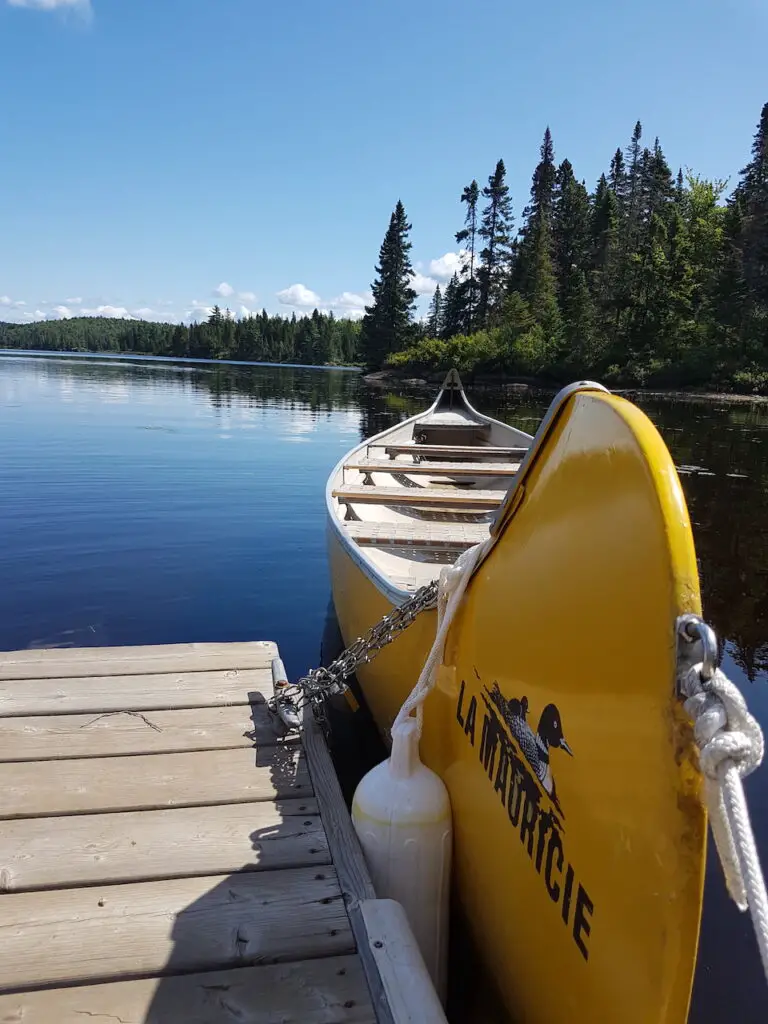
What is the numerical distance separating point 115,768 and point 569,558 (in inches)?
90.9

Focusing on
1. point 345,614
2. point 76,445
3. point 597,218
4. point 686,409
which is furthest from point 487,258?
point 345,614

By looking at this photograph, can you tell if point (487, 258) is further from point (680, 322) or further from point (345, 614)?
point (345, 614)

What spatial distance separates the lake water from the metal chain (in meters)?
1.40

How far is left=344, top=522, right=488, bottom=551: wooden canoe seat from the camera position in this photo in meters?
4.82

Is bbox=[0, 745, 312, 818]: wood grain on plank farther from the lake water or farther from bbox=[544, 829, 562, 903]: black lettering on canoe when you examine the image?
the lake water

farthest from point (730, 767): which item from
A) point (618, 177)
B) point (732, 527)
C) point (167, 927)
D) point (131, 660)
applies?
point (618, 177)

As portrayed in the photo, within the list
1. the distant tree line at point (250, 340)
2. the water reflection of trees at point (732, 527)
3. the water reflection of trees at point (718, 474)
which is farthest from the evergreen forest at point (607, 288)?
the distant tree line at point (250, 340)

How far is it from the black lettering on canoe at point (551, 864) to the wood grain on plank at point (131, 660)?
2608 mm

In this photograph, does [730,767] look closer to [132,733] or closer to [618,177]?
[132,733]

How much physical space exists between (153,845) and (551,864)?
1510 millimetres

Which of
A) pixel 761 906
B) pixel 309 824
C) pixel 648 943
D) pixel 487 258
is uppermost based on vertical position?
pixel 487 258

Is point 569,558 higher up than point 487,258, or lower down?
lower down

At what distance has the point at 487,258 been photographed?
228 ft

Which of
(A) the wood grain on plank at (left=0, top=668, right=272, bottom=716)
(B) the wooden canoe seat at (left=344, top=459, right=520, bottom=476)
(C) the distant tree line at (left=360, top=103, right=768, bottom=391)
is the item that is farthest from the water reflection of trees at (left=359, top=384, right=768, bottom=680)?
(C) the distant tree line at (left=360, top=103, right=768, bottom=391)
